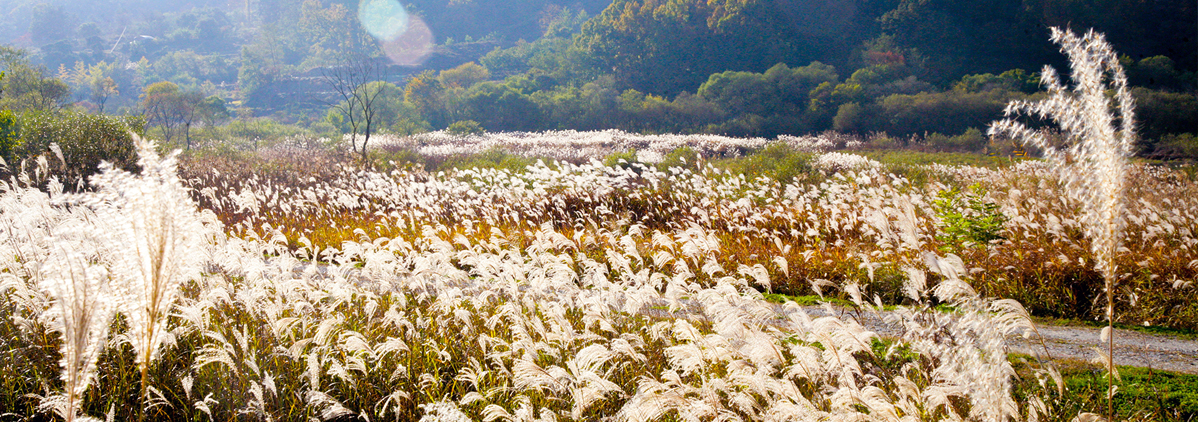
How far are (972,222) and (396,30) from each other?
4809 inches

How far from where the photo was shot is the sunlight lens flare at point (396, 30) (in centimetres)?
10776

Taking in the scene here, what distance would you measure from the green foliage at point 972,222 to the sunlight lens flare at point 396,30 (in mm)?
104426

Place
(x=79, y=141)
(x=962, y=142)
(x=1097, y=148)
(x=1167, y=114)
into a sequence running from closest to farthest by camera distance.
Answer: (x=1097, y=148)
(x=79, y=141)
(x=1167, y=114)
(x=962, y=142)

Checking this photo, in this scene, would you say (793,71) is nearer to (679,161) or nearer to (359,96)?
(679,161)

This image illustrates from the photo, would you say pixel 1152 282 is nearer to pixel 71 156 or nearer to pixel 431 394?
pixel 431 394

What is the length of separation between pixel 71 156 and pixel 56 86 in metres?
40.3

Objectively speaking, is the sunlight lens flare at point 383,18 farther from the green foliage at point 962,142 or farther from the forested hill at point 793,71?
the green foliage at point 962,142

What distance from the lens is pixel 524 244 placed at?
332 inches

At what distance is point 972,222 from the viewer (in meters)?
6.35

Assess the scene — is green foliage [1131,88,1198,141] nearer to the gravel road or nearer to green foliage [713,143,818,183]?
green foliage [713,143,818,183]

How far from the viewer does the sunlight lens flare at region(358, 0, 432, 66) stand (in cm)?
10776

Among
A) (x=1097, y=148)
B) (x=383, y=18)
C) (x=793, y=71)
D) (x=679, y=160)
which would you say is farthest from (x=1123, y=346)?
(x=383, y=18)

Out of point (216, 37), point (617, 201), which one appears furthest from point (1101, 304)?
point (216, 37)

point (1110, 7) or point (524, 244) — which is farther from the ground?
point (1110, 7)
